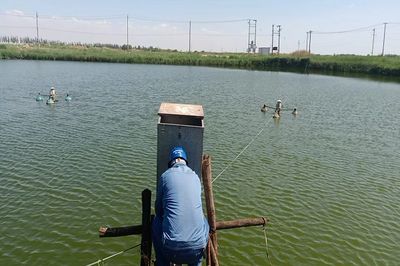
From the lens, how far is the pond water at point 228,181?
31.4ft

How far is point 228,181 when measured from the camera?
13875 millimetres

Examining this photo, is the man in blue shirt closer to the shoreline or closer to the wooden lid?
the wooden lid

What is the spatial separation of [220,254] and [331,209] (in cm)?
466

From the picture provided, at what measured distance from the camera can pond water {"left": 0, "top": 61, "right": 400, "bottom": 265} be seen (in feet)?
31.4

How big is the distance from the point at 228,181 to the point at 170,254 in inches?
337

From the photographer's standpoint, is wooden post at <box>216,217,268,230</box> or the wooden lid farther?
wooden post at <box>216,217,268,230</box>

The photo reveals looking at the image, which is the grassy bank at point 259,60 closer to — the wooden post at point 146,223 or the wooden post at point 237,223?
the wooden post at point 237,223

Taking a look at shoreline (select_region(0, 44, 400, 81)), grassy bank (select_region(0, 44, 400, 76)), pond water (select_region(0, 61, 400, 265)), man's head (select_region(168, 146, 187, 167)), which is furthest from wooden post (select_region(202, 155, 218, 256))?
grassy bank (select_region(0, 44, 400, 76))

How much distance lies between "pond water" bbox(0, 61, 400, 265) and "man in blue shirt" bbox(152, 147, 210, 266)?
3.68m

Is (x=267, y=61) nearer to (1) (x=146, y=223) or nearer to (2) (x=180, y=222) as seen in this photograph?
(1) (x=146, y=223)

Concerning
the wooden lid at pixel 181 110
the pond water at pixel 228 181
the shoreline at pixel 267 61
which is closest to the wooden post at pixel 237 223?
the wooden lid at pixel 181 110

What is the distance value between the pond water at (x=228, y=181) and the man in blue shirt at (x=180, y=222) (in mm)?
3677

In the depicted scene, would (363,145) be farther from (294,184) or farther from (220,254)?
(220,254)

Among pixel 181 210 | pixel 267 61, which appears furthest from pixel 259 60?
pixel 181 210
